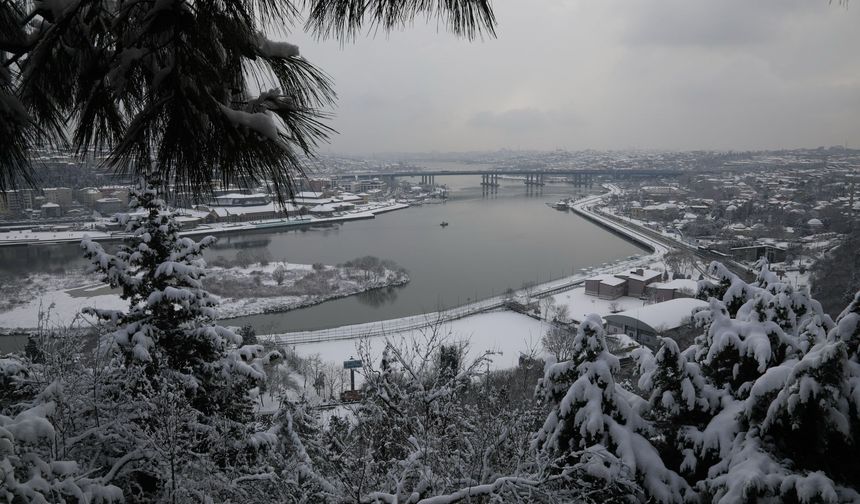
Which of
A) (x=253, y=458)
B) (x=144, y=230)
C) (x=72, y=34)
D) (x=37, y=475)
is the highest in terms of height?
(x=72, y=34)

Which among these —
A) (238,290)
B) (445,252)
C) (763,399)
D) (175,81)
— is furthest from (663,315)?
(175,81)

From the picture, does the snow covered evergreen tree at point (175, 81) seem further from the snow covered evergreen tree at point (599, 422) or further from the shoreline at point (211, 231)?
the shoreline at point (211, 231)

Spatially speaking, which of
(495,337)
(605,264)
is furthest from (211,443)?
(605,264)

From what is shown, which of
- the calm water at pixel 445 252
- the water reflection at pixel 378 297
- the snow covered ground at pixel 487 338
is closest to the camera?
the snow covered ground at pixel 487 338

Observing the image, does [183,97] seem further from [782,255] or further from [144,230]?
[782,255]

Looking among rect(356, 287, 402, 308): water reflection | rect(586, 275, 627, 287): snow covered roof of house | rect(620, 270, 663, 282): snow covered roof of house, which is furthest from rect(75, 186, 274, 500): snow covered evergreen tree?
rect(620, 270, 663, 282): snow covered roof of house

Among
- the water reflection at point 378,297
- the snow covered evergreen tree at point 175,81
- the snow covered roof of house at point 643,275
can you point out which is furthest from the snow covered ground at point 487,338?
the snow covered evergreen tree at point 175,81
